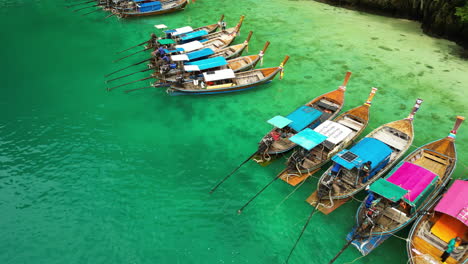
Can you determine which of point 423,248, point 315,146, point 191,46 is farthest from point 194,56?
point 423,248

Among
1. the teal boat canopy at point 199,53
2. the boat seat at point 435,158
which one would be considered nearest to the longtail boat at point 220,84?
the teal boat canopy at point 199,53

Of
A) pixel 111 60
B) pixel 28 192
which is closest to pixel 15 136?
pixel 28 192

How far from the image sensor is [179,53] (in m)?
20.9

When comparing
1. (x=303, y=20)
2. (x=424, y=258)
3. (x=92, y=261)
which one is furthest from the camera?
(x=303, y=20)

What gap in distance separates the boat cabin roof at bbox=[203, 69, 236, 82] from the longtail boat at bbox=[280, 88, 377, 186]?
22.8ft

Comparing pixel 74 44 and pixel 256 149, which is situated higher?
pixel 74 44

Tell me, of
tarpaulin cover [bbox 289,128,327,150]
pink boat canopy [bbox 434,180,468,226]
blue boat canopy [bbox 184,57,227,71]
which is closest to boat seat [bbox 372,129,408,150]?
pink boat canopy [bbox 434,180,468,226]

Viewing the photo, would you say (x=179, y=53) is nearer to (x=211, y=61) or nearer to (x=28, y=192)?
(x=211, y=61)

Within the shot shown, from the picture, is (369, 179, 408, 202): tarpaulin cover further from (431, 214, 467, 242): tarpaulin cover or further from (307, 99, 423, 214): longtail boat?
(431, 214, 467, 242): tarpaulin cover

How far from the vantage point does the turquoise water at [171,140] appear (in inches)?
418

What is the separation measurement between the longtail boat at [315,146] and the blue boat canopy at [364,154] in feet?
3.09

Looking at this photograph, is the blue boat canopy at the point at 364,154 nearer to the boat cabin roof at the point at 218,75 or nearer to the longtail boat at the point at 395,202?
the longtail boat at the point at 395,202

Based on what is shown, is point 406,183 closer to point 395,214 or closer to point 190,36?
point 395,214

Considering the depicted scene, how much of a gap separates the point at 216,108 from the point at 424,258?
12.3 metres
